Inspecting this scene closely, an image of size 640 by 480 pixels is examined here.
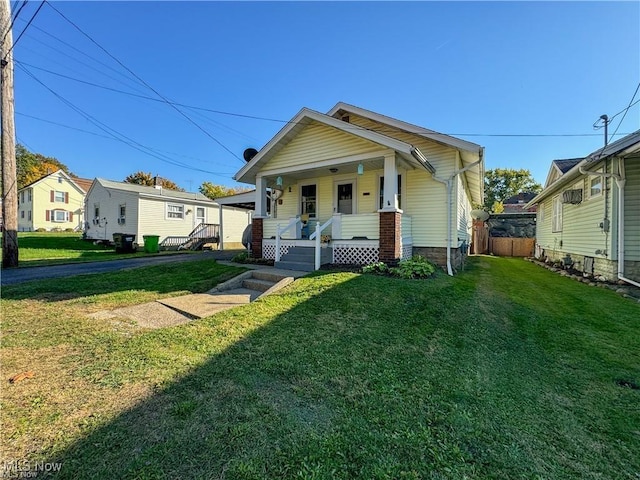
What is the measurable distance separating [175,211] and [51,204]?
2506cm

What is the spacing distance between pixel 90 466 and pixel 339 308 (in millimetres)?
3564

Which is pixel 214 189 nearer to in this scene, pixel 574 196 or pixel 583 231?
pixel 574 196

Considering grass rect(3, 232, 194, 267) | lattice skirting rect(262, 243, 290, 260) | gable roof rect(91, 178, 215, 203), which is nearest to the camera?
lattice skirting rect(262, 243, 290, 260)

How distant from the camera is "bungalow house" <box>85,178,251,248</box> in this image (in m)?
18.9

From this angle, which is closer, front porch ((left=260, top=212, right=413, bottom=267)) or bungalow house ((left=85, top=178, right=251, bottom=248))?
front porch ((left=260, top=212, right=413, bottom=267))

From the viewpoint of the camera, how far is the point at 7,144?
8.99m

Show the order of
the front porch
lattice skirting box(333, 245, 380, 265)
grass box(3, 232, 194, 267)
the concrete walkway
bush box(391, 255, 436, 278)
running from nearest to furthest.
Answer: the concrete walkway, bush box(391, 255, 436, 278), the front porch, lattice skirting box(333, 245, 380, 265), grass box(3, 232, 194, 267)

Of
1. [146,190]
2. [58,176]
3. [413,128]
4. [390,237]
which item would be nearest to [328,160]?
[413,128]

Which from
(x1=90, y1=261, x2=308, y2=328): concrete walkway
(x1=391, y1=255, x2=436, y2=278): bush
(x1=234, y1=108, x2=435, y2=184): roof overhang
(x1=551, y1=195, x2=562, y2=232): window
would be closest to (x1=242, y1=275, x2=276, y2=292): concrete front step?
(x1=90, y1=261, x2=308, y2=328): concrete walkway

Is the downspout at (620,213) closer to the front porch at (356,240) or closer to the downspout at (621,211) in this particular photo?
the downspout at (621,211)

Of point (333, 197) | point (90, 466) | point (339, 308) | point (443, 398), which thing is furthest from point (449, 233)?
point (90, 466)

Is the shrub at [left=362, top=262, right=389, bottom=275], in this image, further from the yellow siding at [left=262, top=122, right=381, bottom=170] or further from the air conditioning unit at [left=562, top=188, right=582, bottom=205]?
the air conditioning unit at [left=562, top=188, right=582, bottom=205]

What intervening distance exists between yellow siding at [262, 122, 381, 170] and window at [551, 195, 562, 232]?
33.2 ft

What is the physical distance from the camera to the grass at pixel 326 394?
6.07 feet
